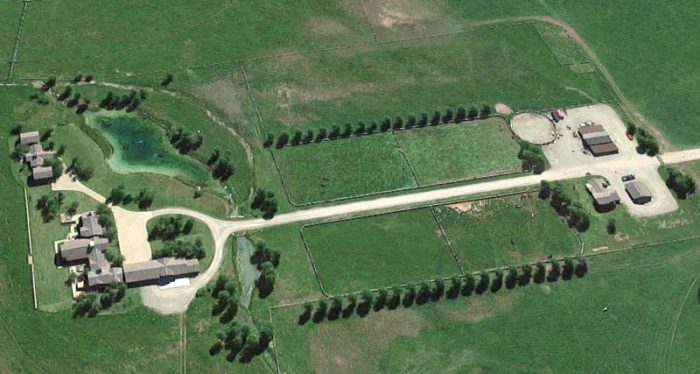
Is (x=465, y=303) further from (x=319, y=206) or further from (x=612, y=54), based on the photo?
(x=612, y=54)

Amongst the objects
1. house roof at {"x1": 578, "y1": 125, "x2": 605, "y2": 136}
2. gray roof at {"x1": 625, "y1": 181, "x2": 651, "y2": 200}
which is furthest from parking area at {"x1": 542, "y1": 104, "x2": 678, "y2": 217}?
house roof at {"x1": 578, "y1": 125, "x2": 605, "y2": 136}

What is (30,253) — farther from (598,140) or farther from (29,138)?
(598,140)

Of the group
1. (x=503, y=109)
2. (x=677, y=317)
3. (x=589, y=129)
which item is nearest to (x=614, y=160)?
(x=589, y=129)

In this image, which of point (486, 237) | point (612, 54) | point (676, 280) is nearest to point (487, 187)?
point (486, 237)

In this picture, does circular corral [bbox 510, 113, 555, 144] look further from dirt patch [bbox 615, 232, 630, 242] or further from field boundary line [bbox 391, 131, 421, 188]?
dirt patch [bbox 615, 232, 630, 242]

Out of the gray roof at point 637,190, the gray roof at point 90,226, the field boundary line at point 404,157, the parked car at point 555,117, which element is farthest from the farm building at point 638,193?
the gray roof at point 90,226
